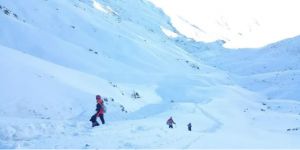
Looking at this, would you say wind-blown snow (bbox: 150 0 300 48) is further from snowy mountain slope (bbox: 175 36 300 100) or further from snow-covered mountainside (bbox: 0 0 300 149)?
snow-covered mountainside (bbox: 0 0 300 149)

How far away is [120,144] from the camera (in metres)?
15.8

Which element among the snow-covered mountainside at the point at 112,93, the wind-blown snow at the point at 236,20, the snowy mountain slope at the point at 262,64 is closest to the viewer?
the snow-covered mountainside at the point at 112,93

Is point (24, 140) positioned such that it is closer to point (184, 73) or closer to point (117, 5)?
point (184, 73)

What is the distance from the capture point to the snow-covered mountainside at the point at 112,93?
17.6 metres

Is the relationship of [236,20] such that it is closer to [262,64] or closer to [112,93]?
[262,64]

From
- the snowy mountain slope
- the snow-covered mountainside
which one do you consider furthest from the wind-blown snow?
the snow-covered mountainside

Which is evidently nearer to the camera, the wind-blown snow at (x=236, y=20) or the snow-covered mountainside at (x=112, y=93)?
the snow-covered mountainside at (x=112, y=93)

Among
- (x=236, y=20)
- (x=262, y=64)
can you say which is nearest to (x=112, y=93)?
(x=262, y=64)

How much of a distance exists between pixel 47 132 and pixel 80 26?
31.5 m

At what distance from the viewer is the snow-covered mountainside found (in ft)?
57.8

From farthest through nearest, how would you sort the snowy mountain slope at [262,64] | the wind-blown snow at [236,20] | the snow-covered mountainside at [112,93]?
the wind-blown snow at [236,20] < the snowy mountain slope at [262,64] < the snow-covered mountainside at [112,93]

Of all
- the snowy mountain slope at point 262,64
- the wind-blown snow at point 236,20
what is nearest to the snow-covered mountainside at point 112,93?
the snowy mountain slope at point 262,64

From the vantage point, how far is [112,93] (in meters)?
31.2

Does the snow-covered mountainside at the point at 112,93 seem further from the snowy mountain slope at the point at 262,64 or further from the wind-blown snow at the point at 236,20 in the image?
the wind-blown snow at the point at 236,20
